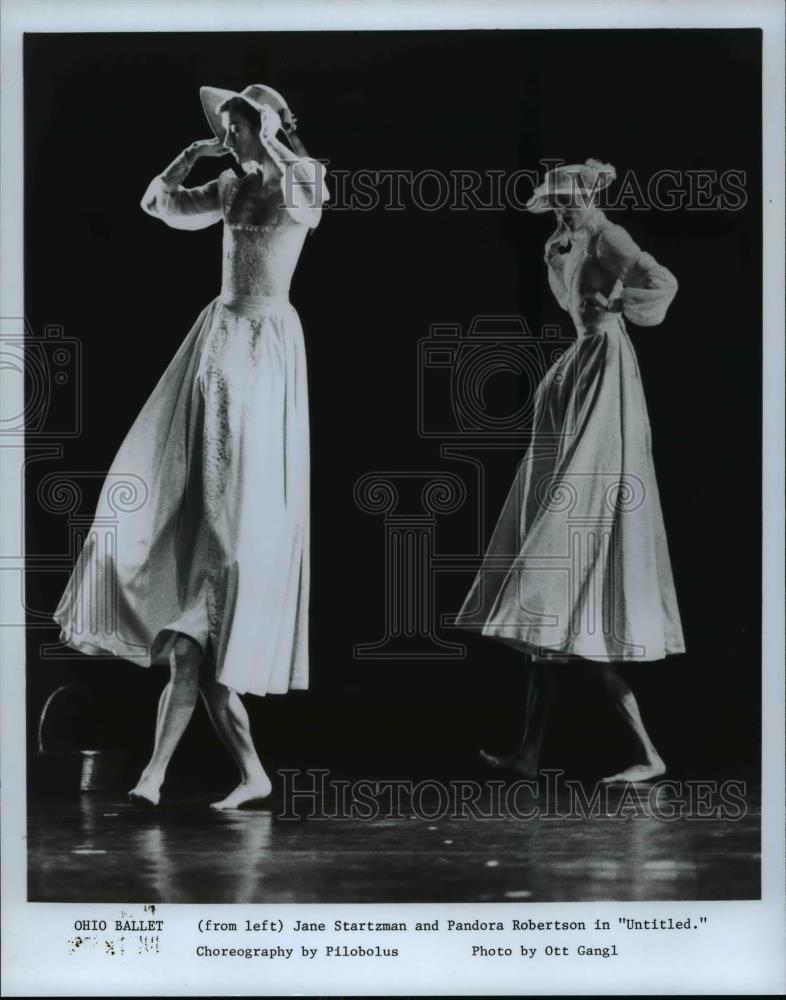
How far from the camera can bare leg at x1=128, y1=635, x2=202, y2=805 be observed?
127 inches

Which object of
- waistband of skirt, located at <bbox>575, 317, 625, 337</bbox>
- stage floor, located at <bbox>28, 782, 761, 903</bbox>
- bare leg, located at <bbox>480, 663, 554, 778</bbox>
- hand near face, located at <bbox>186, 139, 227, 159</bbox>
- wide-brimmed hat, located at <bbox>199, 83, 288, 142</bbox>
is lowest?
stage floor, located at <bbox>28, 782, 761, 903</bbox>

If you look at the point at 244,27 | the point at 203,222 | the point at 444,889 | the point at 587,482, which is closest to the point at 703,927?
the point at 444,889

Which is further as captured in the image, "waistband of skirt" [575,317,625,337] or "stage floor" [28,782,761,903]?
"waistband of skirt" [575,317,625,337]

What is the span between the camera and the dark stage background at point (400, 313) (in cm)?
323

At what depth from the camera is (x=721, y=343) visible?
3.26m

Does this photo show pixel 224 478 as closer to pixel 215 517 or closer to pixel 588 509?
pixel 215 517

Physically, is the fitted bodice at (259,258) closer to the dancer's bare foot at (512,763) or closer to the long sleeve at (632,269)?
the long sleeve at (632,269)

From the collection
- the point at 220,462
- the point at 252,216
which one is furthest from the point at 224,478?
the point at 252,216

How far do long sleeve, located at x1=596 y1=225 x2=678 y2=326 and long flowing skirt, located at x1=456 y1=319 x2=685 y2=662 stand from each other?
81 millimetres

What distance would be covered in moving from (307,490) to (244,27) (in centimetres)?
118

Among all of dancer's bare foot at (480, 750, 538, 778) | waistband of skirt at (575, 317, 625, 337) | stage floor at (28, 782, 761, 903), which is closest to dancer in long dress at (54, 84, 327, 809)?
stage floor at (28, 782, 761, 903)

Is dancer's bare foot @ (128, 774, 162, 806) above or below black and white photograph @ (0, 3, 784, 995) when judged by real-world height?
below

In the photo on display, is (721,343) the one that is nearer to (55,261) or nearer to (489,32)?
(489,32)

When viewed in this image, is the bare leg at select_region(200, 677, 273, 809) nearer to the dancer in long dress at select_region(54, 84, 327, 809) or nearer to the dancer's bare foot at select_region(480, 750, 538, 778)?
the dancer in long dress at select_region(54, 84, 327, 809)
